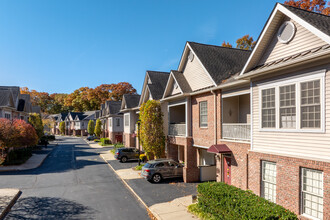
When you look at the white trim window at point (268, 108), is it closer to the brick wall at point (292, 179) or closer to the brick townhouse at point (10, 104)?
the brick wall at point (292, 179)

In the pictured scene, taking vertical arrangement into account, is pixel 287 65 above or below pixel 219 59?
below

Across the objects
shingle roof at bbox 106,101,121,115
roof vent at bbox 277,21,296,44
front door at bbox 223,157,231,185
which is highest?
roof vent at bbox 277,21,296,44

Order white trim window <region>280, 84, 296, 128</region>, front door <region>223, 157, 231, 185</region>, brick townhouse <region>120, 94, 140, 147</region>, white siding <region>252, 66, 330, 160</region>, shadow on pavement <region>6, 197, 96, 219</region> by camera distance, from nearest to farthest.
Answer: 1. white siding <region>252, 66, 330, 160</region>
2. white trim window <region>280, 84, 296, 128</region>
3. shadow on pavement <region>6, 197, 96, 219</region>
4. front door <region>223, 157, 231, 185</region>
5. brick townhouse <region>120, 94, 140, 147</region>

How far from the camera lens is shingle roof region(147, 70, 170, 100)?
2476 centimetres

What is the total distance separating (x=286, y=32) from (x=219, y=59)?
7707mm

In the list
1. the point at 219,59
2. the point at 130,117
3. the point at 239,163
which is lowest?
the point at 239,163

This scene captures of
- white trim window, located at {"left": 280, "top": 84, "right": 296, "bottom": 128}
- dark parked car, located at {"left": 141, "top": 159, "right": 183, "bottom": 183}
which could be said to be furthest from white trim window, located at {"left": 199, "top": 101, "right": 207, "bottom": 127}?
white trim window, located at {"left": 280, "top": 84, "right": 296, "bottom": 128}

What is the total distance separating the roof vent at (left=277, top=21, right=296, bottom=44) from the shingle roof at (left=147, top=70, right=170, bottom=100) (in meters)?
15.6

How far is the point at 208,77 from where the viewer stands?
16.1 meters

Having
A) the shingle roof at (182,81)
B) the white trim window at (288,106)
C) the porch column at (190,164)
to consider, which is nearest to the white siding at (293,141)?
the white trim window at (288,106)

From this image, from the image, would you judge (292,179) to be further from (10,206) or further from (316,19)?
(10,206)

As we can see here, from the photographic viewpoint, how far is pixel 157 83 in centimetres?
2642

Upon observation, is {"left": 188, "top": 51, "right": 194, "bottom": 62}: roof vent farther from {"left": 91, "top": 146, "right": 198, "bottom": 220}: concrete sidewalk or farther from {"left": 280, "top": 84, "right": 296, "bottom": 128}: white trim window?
{"left": 91, "top": 146, "right": 198, "bottom": 220}: concrete sidewalk

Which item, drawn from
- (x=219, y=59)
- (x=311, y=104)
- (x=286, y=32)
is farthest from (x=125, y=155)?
(x=311, y=104)
